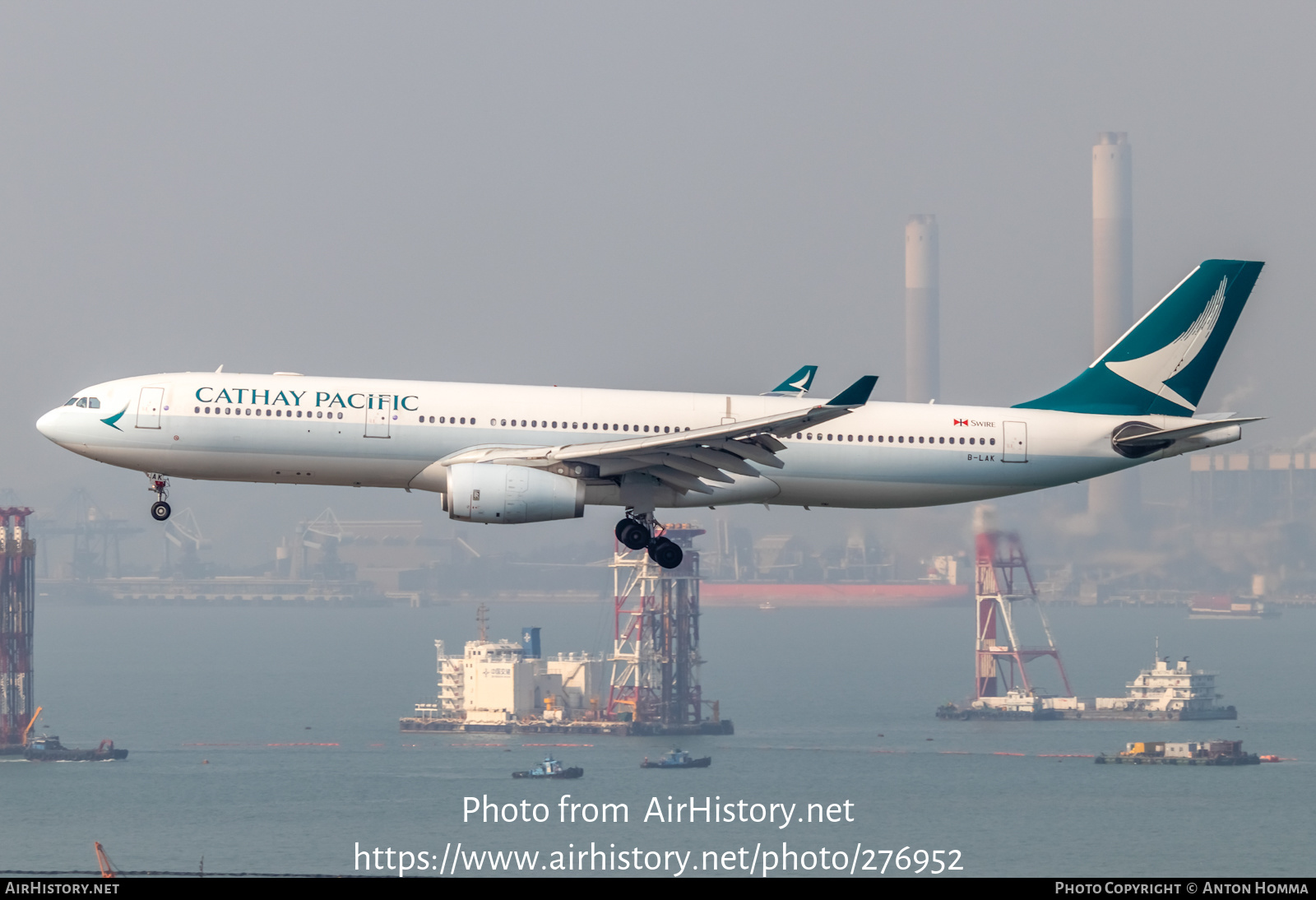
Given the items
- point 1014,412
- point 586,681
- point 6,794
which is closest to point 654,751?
point 586,681

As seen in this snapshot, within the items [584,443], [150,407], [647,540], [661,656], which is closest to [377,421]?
[584,443]

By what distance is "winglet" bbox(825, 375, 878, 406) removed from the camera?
39469 mm

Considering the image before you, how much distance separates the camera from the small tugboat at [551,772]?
15362 cm

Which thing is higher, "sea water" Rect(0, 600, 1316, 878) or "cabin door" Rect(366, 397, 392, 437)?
"cabin door" Rect(366, 397, 392, 437)

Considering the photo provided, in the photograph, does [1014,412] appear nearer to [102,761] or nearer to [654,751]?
[654,751]

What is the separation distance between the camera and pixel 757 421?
4197cm

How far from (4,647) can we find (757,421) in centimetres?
15458

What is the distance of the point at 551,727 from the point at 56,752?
5278 cm

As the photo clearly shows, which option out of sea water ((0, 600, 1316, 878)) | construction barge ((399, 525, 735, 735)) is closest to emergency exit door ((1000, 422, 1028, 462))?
sea water ((0, 600, 1316, 878))

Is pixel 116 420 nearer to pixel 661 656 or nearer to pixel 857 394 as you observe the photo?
pixel 857 394

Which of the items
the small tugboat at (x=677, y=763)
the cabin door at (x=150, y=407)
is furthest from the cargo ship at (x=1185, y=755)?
the cabin door at (x=150, y=407)

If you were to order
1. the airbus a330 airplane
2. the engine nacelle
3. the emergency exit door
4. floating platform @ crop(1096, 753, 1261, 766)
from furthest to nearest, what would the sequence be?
1. floating platform @ crop(1096, 753, 1261, 766)
2. the emergency exit door
3. the airbus a330 airplane
4. the engine nacelle

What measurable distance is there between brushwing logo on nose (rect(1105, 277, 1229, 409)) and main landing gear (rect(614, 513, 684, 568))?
47.8ft

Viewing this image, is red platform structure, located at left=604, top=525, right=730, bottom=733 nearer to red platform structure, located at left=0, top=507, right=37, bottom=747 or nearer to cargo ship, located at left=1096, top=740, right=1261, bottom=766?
cargo ship, located at left=1096, top=740, right=1261, bottom=766
